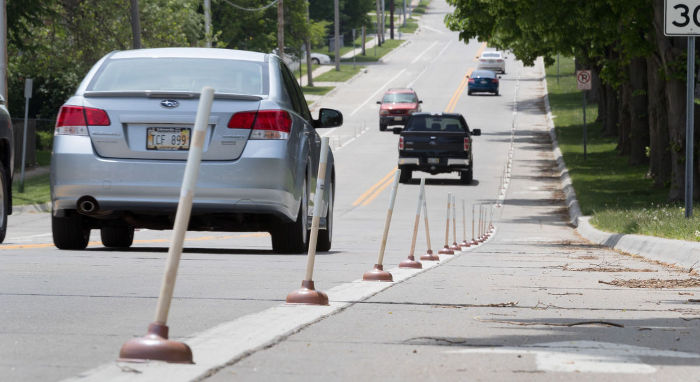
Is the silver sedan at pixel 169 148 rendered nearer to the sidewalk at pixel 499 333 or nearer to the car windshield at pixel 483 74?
the sidewalk at pixel 499 333

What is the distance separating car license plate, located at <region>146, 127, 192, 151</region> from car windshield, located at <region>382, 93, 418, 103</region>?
52.9m

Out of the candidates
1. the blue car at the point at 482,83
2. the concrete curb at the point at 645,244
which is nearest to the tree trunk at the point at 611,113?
the concrete curb at the point at 645,244

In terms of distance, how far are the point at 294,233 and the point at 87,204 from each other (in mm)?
2186

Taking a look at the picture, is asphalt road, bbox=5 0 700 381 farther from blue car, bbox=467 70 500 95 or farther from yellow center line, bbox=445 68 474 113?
blue car, bbox=467 70 500 95

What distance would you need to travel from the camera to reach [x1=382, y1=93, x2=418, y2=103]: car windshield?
6462 cm

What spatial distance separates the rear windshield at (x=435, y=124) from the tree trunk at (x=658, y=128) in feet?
26.8

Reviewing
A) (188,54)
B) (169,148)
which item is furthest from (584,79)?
(169,148)

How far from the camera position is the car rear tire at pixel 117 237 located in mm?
14453

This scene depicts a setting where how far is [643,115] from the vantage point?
41.1 m

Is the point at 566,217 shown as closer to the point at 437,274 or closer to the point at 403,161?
the point at 403,161

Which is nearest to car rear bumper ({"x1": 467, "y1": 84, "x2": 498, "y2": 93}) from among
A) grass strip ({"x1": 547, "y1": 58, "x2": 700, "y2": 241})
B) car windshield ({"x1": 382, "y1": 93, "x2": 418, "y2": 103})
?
grass strip ({"x1": 547, "y1": 58, "x2": 700, "y2": 241})

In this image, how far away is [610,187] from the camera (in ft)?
117

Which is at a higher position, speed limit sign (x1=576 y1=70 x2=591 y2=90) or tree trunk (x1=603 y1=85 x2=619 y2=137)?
speed limit sign (x1=576 y1=70 x2=591 y2=90)

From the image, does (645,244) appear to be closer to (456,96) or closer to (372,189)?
(372,189)
